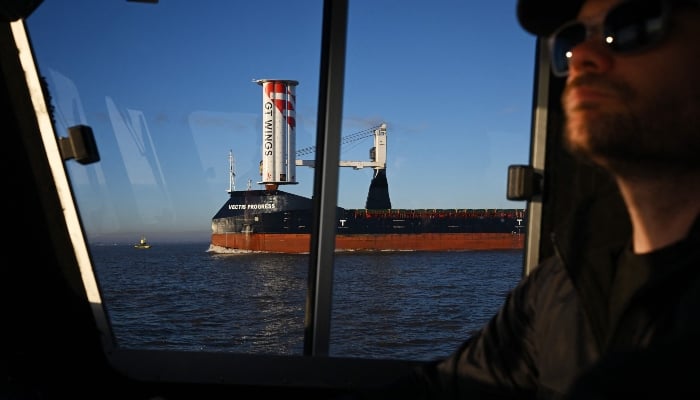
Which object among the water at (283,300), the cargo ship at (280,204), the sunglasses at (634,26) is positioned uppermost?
the sunglasses at (634,26)

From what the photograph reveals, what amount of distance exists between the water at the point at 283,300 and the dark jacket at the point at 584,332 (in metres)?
0.07

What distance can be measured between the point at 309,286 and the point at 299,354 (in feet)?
0.73

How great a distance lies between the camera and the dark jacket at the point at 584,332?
31cm

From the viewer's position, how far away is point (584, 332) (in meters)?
0.68

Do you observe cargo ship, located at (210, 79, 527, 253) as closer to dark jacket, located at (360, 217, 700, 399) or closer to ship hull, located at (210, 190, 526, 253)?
ship hull, located at (210, 190, 526, 253)

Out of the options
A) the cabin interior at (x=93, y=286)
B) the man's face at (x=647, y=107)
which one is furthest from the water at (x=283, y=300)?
the man's face at (x=647, y=107)

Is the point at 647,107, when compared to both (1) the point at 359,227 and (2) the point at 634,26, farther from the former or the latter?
(1) the point at 359,227

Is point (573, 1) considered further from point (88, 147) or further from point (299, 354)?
point (88, 147)

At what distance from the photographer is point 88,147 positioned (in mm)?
1678

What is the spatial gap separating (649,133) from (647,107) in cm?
3

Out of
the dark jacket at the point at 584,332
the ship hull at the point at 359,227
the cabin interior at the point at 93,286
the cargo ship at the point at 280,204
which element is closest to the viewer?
the dark jacket at the point at 584,332

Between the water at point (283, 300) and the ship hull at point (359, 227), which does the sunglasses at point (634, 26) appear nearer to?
the water at point (283, 300)

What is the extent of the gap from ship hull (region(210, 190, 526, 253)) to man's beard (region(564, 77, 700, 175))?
3.48ft

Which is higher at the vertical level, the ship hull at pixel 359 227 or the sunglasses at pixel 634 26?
the sunglasses at pixel 634 26
